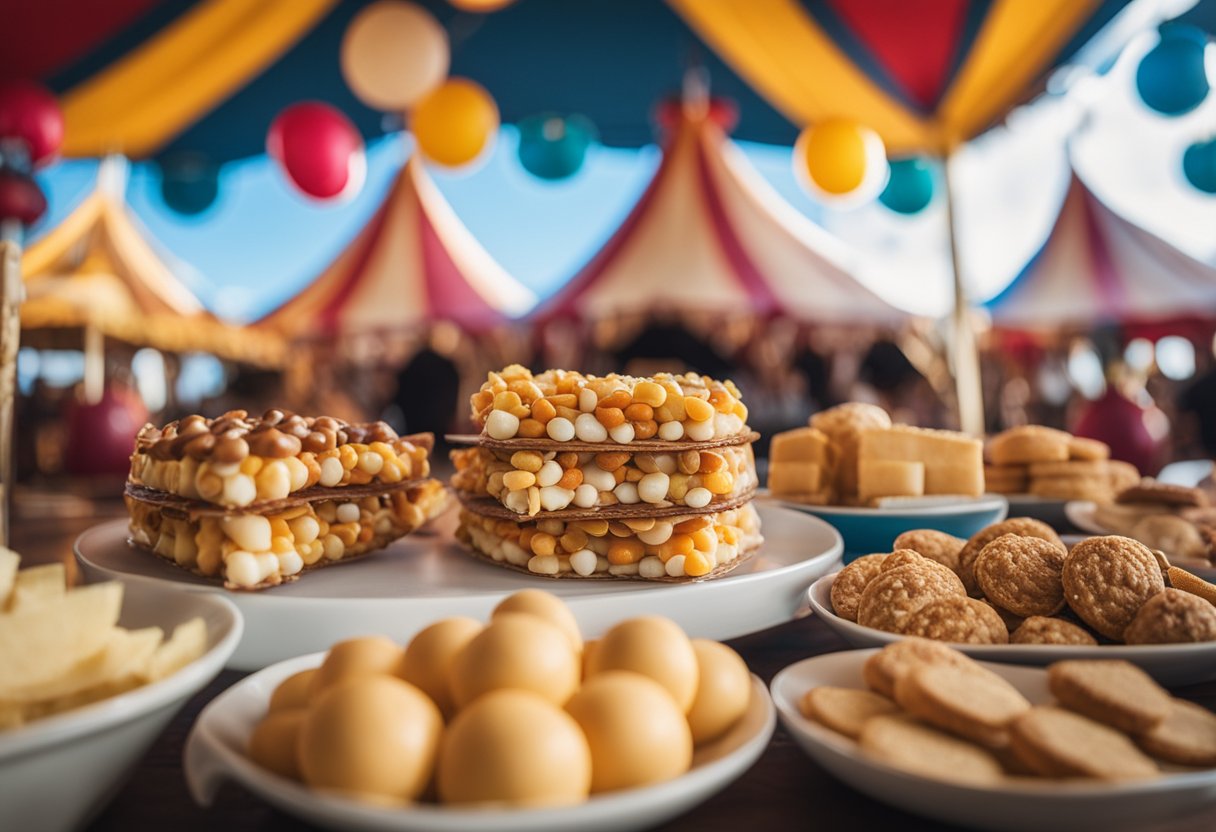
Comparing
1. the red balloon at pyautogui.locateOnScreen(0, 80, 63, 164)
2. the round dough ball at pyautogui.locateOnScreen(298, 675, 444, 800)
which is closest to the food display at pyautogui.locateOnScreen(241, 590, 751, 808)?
the round dough ball at pyautogui.locateOnScreen(298, 675, 444, 800)

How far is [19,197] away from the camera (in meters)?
4.49

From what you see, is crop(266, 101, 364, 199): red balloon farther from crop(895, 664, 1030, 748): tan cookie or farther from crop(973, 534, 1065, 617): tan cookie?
crop(895, 664, 1030, 748): tan cookie

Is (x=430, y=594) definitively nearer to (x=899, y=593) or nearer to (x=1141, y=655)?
(x=899, y=593)

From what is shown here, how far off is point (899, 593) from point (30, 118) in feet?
17.6

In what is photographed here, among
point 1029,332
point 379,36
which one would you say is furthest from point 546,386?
point 1029,332

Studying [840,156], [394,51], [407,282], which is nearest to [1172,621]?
[840,156]

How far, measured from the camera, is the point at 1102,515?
149 cm

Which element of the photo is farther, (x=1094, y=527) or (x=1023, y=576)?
(x=1094, y=527)

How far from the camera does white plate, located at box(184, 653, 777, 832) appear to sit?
1.58 ft

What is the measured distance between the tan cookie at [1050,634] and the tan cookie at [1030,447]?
1.12 metres

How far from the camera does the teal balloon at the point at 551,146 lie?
5.29 m

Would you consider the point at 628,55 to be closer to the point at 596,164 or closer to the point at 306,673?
the point at 596,164

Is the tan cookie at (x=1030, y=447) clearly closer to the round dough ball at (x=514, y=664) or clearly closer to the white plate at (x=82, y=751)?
the round dough ball at (x=514, y=664)

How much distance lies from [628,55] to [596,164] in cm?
216
